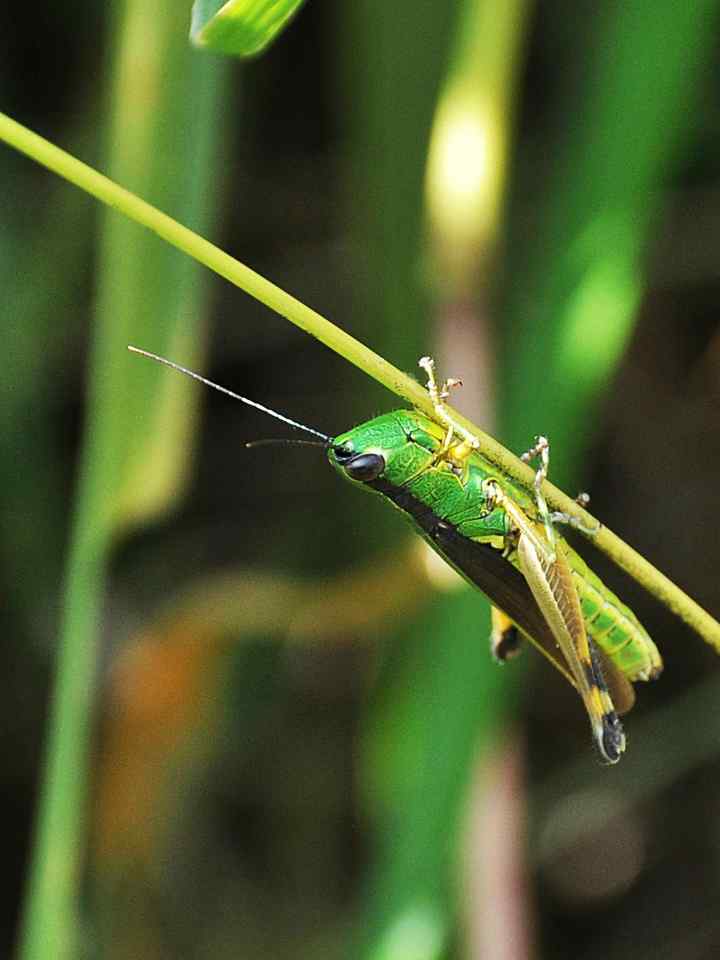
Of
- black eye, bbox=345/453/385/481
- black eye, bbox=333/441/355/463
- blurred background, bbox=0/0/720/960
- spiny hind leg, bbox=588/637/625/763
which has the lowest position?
spiny hind leg, bbox=588/637/625/763

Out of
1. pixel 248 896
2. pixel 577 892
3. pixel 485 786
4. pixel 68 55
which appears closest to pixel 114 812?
pixel 248 896

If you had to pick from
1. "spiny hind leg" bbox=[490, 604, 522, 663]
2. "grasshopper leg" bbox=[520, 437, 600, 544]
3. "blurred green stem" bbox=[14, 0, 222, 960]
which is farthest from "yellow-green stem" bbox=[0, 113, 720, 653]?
"blurred green stem" bbox=[14, 0, 222, 960]

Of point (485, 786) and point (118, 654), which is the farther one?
point (118, 654)

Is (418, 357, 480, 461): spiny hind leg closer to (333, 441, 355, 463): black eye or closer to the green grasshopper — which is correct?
the green grasshopper

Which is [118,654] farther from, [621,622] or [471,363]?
[621,622]

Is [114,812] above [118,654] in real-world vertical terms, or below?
below

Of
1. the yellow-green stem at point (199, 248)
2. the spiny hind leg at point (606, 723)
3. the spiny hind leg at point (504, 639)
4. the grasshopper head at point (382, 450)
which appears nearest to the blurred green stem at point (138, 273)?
the grasshopper head at point (382, 450)
